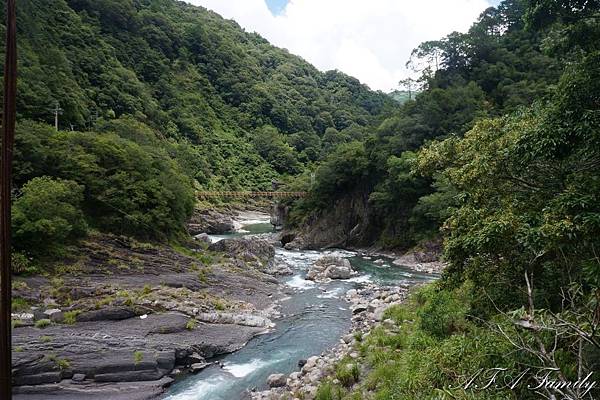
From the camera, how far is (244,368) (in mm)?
13000

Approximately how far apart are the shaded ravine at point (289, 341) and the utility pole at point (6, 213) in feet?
32.4

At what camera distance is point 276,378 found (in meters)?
11.5

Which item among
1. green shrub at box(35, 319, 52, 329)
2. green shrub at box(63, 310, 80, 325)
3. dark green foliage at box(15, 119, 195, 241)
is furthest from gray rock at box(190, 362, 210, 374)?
dark green foliage at box(15, 119, 195, 241)

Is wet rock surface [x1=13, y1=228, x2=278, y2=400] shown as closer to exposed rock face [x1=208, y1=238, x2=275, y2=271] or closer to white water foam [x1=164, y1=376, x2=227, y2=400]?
white water foam [x1=164, y1=376, x2=227, y2=400]

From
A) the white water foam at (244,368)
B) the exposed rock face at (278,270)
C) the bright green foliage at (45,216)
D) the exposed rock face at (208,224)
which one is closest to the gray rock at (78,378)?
the white water foam at (244,368)

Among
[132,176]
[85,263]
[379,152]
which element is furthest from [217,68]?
[85,263]

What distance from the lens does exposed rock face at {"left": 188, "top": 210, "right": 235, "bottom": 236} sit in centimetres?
5072

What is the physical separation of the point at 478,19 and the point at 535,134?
59699 mm

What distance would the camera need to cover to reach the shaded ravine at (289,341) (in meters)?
11.7

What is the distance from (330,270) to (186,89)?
7743 centimetres

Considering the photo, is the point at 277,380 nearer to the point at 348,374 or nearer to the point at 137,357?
the point at 348,374

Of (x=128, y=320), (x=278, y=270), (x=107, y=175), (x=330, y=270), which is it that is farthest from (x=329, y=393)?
(x=107, y=175)

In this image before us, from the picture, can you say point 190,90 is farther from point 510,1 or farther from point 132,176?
point 132,176

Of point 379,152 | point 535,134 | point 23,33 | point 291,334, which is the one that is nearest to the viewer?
point 535,134
